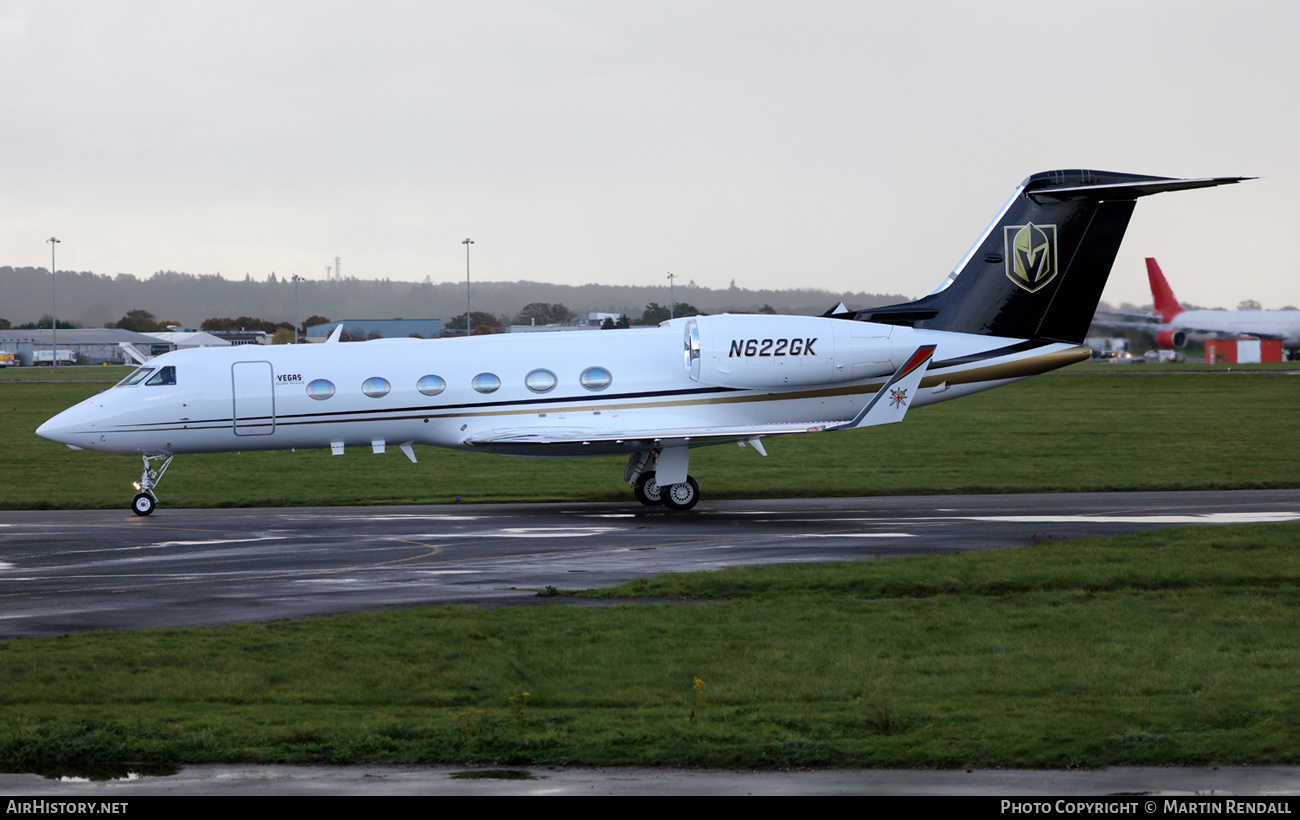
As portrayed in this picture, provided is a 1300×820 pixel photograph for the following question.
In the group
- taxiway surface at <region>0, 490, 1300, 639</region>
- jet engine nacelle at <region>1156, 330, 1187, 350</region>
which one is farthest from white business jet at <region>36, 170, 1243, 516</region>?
jet engine nacelle at <region>1156, 330, 1187, 350</region>

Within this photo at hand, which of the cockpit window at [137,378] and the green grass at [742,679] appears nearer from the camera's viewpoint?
the green grass at [742,679]

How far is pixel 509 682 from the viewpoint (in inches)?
427

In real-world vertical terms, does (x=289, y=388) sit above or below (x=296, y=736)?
above

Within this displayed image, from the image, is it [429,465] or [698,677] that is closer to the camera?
[698,677]

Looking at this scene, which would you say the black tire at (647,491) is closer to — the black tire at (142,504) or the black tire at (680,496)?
the black tire at (680,496)

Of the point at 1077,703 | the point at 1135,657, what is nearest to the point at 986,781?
the point at 1077,703

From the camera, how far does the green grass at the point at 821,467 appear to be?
2861 centimetres

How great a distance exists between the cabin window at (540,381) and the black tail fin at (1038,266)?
6761 mm

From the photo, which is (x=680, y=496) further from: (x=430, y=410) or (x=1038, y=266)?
(x=1038, y=266)

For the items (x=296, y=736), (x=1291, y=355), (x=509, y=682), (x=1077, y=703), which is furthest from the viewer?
(x=1291, y=355)

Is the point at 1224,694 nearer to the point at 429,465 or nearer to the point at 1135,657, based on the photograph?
the point at 1135,657

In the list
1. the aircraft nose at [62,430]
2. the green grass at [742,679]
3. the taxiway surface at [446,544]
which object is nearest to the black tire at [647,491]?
the taxiway surface at [446,544]

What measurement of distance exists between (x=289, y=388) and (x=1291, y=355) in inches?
4224

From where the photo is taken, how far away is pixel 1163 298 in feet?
216
